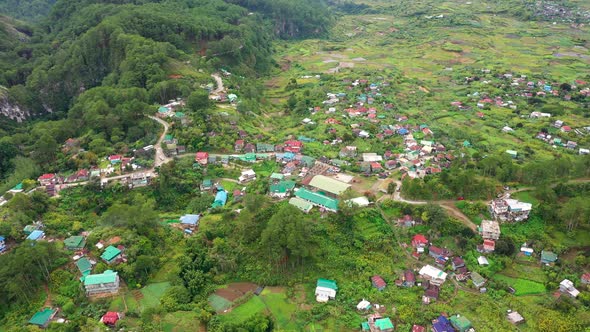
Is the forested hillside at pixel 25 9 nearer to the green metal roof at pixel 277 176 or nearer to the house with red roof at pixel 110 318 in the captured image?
the green metal roof at pixel 277 176

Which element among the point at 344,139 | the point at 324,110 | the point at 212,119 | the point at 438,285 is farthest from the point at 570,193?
the point at 212,119

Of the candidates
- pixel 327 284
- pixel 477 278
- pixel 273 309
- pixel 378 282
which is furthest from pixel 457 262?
pixel 273 309

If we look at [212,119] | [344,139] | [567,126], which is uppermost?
[212,119]

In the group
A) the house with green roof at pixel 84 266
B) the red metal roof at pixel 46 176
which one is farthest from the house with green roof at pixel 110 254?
the red metal roof at pixel 46 176

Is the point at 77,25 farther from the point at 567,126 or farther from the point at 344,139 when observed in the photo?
the point at 567,126

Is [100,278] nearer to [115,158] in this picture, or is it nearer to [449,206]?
[115,158]

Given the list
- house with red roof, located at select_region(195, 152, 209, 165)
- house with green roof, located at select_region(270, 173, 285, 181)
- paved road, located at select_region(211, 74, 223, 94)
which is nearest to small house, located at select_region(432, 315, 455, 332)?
house with green roof, located at select_region(270, 173, 285, 181)
